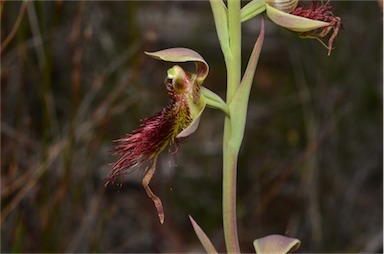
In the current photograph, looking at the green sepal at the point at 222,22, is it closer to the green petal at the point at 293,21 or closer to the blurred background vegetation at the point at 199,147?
the green petal at the point at 293,21

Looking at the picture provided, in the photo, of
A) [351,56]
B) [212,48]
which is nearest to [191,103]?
[351,56]

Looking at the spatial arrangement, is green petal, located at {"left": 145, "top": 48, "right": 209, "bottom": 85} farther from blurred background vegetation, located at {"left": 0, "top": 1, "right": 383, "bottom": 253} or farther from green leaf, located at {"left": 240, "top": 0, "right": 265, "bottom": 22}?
blurred background vegetation, located at {"left": 0, "top": 1, "right": 383, "bottom": 253}

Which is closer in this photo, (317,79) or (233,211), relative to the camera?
(233,211)

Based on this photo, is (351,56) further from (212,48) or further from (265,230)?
(212,48)

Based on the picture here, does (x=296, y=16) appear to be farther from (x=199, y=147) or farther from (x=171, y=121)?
(x=199, y=147)

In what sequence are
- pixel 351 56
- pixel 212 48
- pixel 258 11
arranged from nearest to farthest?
1. pixel 258 11
2. pixel 351 56
3. pixel 212 48

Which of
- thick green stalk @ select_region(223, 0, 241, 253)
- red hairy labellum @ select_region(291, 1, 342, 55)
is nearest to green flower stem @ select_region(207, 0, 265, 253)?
thick green stalk @ select_region(223, 0, 241, 253)

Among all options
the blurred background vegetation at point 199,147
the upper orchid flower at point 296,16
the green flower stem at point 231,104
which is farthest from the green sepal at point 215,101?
the blurred background vegetation at point 199,147
